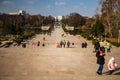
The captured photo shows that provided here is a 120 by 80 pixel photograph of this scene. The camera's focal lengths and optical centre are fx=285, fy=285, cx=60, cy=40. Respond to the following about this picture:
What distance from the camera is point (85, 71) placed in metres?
17.1

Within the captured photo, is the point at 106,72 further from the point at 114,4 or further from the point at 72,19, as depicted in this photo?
the point at 72,19

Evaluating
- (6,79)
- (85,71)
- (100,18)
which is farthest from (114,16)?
(6,79)

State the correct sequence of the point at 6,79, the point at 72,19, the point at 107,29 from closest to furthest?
the point at 6,79 < the point at 107,29 < the point at 72,19

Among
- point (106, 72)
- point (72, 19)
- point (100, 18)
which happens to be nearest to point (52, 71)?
point (106, 72)

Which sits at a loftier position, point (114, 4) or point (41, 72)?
point (114, 4)

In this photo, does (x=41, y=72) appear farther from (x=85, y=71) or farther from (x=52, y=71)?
(x=85, y=71)

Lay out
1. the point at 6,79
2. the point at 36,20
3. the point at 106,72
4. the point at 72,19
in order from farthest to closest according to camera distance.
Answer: the point at 36,20 < the point at 72,19 < the point at 106,72 < the point at 6,79

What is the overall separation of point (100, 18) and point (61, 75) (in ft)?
172

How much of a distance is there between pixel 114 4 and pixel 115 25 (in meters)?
4.28

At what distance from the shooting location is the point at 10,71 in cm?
1661

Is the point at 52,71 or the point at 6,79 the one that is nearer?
the point at 6,79

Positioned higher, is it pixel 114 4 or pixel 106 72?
pixel 114 4

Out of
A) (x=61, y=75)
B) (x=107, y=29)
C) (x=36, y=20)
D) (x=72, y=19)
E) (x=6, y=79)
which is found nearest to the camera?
(x=6, y=79)

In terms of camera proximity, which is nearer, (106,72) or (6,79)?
(6,79)
